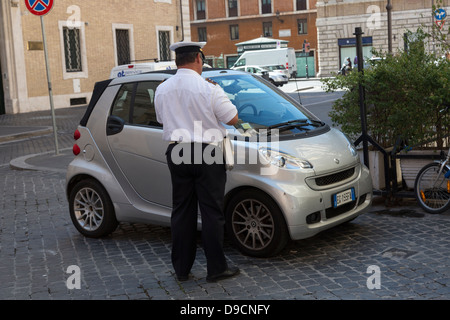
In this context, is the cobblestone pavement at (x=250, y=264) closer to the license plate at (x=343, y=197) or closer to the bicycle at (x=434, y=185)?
the bicycle at (x=434, y=185)

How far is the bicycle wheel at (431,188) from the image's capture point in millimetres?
7168

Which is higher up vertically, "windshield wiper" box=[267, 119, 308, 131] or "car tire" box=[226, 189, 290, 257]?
"windshield wiper" box=[267, 119, 308, 131]

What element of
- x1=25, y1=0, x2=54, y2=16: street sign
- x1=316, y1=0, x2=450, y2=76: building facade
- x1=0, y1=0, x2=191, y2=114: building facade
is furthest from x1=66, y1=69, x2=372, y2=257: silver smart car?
x1=316, y1=0, x2=450, y2=76: building facade

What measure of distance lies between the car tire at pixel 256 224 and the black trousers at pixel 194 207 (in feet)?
1.82

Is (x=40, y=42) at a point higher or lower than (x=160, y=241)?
higher

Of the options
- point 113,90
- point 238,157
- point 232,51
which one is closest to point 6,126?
point 113,90

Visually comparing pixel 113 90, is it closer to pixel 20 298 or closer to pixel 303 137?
pixel 303 137

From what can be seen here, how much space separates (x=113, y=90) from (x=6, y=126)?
1460 centimetres

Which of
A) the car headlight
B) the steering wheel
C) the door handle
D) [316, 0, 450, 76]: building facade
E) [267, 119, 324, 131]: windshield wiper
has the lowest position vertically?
the car headlight

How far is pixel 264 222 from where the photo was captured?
5.73 m

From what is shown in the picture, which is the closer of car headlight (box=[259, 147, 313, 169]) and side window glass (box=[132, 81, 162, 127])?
car headlight (box=[259, 147, 313, 169])

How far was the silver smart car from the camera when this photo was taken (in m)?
5.68

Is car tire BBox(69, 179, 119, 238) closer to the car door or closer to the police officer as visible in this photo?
the car door

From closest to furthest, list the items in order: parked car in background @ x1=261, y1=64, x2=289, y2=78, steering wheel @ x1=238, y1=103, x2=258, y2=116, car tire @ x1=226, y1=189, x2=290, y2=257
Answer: car tire @ x1=226, y1=189, x2=290, y2=257
steering wheel @ x1=238, y1=103, x2=258, y2=116
parked car in background @ x1=261, y1=64, x2=289, y2=78
